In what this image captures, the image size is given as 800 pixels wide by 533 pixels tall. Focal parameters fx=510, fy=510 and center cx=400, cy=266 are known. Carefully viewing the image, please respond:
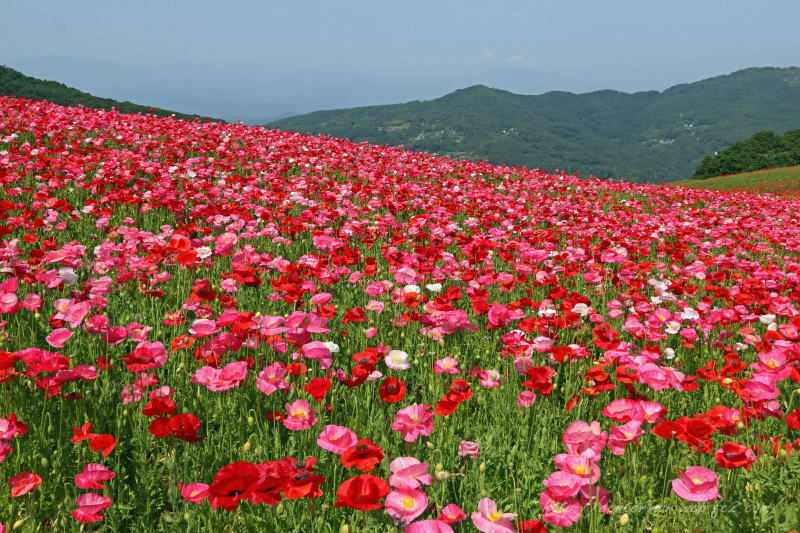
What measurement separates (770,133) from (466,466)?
3603 inches

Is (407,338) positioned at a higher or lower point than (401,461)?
lower

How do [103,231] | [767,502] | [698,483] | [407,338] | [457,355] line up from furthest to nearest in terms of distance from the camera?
[103,231], [407,338], [457,355], [767,502], [698,483]

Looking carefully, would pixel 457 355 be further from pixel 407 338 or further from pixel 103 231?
pixel 103 231

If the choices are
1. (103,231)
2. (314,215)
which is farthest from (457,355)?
(103,231)

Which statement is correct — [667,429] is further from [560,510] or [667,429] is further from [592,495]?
[560,510]

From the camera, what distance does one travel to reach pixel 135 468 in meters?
2.28

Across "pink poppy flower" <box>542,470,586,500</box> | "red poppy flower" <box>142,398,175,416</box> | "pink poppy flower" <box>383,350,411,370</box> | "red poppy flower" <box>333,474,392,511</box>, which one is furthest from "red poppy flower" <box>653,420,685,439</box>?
"red poppy flower" <box>142,398,175,416</box>

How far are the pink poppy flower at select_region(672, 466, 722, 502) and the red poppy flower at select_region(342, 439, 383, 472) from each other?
1018 mm

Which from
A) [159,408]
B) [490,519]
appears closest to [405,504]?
[490,519]

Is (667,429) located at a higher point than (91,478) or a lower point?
higher

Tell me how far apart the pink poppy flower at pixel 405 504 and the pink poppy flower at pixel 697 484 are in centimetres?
88

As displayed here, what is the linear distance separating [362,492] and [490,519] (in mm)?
458

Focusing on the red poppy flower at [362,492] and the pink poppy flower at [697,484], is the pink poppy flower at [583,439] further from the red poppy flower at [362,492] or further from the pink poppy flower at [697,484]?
the red poppy flower at [362,492]

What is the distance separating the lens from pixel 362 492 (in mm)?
1520
